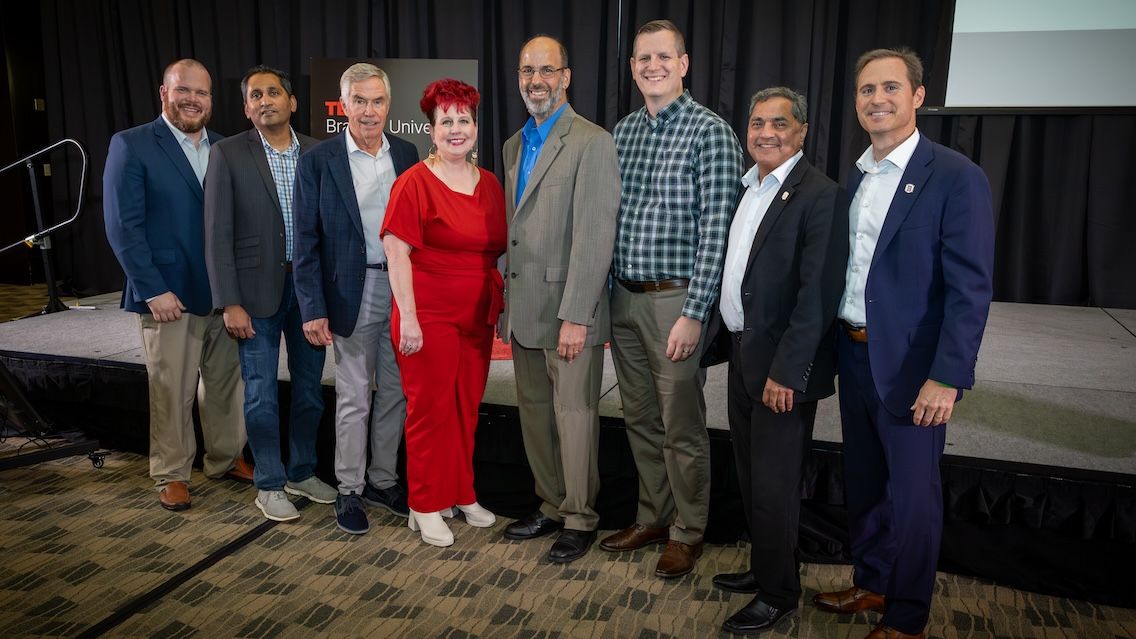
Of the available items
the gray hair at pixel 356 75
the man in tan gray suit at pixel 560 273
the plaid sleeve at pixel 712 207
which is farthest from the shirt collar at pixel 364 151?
the plaid sleeve at pixel 712 207

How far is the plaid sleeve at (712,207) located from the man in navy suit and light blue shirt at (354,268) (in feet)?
3.47

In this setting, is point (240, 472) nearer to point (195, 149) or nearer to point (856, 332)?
point (195, 149)

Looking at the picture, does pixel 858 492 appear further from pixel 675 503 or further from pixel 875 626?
pixel 675 503

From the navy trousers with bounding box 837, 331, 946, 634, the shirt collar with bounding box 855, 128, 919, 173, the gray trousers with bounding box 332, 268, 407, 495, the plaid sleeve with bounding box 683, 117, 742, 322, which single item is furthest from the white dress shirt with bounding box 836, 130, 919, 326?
the gray trousers with bounding box 332, 268, 407, 495

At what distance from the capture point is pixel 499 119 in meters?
6.02

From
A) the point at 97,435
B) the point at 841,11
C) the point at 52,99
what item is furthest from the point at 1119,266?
the point at 52,99

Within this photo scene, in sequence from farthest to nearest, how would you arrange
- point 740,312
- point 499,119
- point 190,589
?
point 499,119
point 190,589
point 740,312

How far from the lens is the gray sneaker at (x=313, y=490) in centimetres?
279

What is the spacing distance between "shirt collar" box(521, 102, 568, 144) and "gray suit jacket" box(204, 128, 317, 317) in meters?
0.93

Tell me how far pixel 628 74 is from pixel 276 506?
4120 millimetres

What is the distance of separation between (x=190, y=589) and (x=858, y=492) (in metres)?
1.86

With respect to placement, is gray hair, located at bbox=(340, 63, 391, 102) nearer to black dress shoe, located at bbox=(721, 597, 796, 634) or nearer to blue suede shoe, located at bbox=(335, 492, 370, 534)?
blue suede shoe, located at bbox=(335, 492, 370, 534)

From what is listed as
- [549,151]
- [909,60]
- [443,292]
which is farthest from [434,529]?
[909,60]

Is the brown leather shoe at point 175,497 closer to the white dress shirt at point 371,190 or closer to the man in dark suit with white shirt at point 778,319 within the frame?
the white dress shirt at point 371,190
